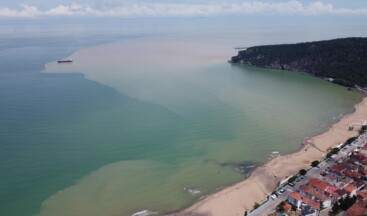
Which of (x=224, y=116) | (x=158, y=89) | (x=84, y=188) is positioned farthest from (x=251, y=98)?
(x=84, y=188)

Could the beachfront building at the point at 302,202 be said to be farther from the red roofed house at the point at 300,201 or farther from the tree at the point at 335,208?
the tree at the point at 335,208

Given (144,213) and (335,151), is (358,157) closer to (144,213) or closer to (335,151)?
(335,151)

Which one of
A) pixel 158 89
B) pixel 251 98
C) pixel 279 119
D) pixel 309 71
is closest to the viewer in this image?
pixel 279 119

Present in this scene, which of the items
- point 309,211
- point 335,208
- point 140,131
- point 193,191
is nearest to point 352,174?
point 335,208

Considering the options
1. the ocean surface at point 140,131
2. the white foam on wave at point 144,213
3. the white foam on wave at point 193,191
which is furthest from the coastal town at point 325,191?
the white foam on wave at point 144,213

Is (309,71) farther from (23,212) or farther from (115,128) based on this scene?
(23,212)

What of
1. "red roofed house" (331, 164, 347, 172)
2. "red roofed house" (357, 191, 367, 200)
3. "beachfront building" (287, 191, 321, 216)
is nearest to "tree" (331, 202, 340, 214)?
"beachfront building" (287, 191, 321, 216)
